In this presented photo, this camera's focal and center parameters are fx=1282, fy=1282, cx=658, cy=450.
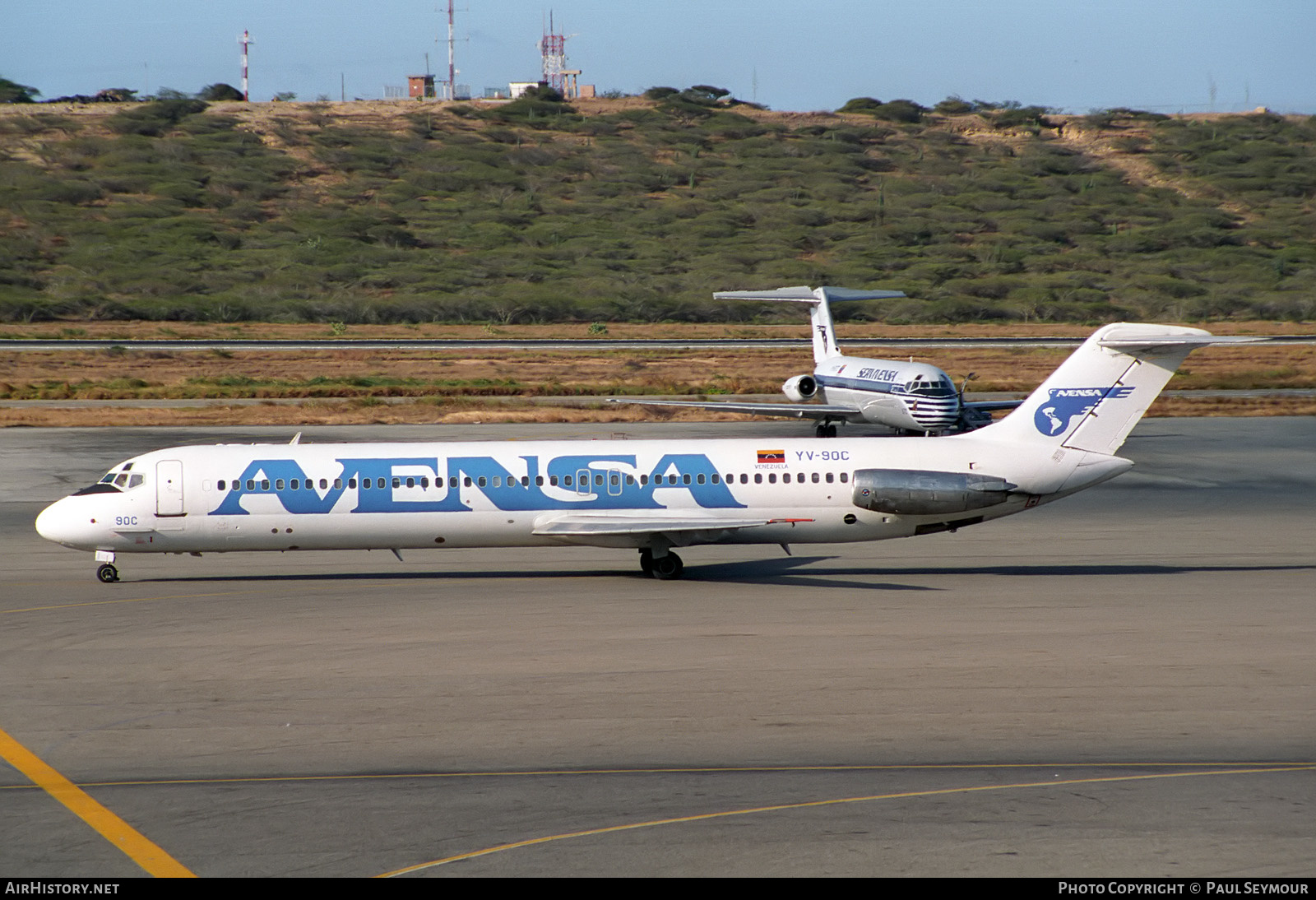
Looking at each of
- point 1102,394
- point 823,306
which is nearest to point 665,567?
point 1102,394

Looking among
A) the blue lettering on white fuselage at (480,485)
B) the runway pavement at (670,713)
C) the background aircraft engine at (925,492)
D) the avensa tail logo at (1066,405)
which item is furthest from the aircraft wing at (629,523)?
the avensa tail logo at (1066,405)

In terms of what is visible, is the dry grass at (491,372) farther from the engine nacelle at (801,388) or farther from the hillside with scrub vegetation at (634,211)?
the hillside with scrub vegetation at (634,211)

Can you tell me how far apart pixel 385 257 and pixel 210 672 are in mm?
106673

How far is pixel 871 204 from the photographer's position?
140375 millimetres

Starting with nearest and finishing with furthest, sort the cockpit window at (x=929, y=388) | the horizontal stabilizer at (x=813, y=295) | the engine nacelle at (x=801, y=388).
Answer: the cockpit window at (x=929, y=388)
the horizontal stabilizer at (x=813, y=295)
the engine nacelle at (x=801, y=388)

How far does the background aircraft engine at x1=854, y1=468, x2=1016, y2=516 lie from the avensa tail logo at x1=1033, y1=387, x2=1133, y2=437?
1.62 m

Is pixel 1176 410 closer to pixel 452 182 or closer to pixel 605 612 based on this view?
pixel 605 612

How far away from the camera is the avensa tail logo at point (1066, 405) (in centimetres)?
2598

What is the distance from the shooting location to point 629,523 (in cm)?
A: 2492

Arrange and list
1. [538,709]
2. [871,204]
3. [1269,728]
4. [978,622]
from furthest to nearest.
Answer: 1. [871,204]
2. [978,622]
3. [538,709]
4. [1269,728]

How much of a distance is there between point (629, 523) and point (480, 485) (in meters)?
3.12

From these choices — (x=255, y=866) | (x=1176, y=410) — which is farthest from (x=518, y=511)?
(x=1176, y=410)

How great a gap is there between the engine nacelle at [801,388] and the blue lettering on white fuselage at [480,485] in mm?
25368

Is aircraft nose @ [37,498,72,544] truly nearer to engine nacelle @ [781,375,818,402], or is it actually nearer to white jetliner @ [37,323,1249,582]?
white jetliner @ [37,323,1249,582]
